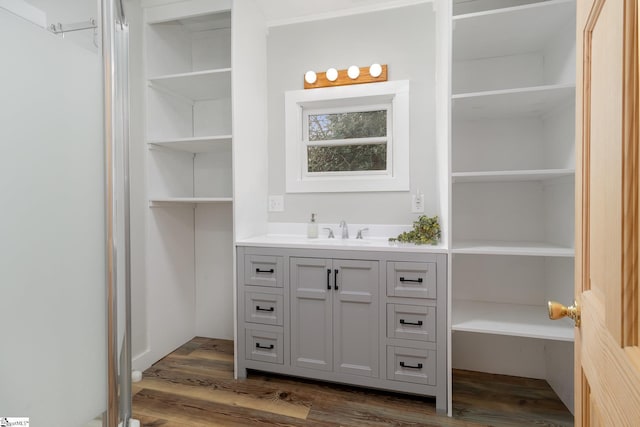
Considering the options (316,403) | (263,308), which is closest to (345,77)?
(263,308)

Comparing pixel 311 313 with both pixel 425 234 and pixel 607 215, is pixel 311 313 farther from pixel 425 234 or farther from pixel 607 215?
pixel 607 215

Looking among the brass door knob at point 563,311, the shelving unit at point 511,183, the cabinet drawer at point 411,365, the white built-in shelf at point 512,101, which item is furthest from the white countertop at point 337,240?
the brass door knob at point 563,311

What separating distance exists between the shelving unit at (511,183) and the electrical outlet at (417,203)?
0.72 feet

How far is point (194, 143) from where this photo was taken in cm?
241

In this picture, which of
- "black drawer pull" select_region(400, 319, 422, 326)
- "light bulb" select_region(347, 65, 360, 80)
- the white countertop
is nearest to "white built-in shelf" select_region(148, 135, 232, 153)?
the white countertop

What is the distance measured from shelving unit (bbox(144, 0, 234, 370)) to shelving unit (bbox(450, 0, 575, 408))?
1.65 m

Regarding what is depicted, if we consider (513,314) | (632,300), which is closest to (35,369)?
(632,300)

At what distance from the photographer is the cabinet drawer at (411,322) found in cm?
182

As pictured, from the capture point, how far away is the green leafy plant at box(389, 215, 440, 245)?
2023mm

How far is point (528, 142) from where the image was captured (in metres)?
2.09

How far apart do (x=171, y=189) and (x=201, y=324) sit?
121 cm

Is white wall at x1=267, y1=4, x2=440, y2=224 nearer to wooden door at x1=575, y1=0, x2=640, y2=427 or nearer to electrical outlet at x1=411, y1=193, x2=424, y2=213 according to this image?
electrical outlet at x1=411, y1=193, x2=424, y2=213

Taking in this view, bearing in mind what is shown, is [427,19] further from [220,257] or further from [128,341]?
[128,341]

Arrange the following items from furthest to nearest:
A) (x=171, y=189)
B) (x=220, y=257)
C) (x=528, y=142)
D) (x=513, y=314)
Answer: (x=220, y=257) → (x=171, y=189) → (x=528, y=142) → (x=513, y=314)
